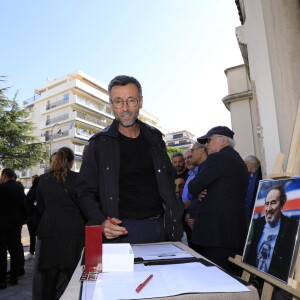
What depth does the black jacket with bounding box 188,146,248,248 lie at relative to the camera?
8.41 ft

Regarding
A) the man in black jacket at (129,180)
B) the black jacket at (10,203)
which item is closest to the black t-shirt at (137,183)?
the man in black jacket at (129,180)

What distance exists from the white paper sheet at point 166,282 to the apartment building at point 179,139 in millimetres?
95747

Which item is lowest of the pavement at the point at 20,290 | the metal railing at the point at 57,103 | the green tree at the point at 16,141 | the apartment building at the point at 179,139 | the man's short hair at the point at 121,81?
the pavement at the point at 20,290

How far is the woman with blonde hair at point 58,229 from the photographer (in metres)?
3.04

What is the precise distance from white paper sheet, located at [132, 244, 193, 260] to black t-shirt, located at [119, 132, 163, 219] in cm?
31

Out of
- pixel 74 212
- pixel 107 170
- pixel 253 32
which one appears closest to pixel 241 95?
pixel 253 32

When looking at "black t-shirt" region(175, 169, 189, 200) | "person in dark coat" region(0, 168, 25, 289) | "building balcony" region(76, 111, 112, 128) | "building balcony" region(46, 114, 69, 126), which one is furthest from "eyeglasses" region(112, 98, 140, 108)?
"building balcony" region(46, 114, 69, 126)

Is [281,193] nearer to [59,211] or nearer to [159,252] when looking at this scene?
[159,252]

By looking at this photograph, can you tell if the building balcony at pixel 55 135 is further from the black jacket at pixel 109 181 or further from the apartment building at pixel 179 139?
the apartment building at pixel 179 139

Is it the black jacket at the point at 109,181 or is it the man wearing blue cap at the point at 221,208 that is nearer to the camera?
the black jacket at the point at 109,181

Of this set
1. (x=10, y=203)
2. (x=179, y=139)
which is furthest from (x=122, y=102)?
(x=179, y=139)

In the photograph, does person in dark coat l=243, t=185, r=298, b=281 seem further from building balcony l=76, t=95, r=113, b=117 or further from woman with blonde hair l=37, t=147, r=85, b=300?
building balcony l=76, t=95, r=113, b=117

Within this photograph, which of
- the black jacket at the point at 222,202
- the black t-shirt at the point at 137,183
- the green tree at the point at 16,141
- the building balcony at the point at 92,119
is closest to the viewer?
the black t-shirt at the point at 137,183

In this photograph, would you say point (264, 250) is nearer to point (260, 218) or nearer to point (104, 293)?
point (260, 218)
